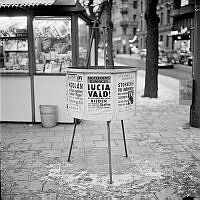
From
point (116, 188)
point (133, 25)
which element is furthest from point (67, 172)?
point (133, 25)

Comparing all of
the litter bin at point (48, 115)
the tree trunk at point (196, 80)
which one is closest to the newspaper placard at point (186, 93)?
the tree trunk at point (196, 80)

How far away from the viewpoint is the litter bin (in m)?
7.72

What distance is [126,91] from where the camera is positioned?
16.0 ft

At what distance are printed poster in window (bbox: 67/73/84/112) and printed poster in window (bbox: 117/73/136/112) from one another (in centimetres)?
55

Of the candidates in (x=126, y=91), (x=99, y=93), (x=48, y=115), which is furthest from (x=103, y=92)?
(x=48, y=115)

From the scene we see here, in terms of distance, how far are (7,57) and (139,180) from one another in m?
4.86

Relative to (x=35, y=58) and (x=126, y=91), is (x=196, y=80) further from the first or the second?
(x=35, y=58)

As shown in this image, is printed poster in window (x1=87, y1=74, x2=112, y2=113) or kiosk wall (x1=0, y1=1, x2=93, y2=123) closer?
printed poster in window (x1=87, y1=74, x2=112, y2=113)

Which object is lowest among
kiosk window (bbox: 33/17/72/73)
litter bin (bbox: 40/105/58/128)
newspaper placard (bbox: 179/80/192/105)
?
litter bin (bbox: 40/105/58/128)

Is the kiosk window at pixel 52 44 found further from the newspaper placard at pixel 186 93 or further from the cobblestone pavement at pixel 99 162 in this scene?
the newspaper placard at pixel 186 93

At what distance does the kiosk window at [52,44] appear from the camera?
308 inches

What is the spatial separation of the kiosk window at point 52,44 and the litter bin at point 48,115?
88 cm

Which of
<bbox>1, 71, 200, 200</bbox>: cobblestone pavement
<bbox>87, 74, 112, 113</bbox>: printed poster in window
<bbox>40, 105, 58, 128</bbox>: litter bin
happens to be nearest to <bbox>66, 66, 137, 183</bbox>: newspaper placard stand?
<bbox>87, 74, 112, 113</bbox>: printed poster in window

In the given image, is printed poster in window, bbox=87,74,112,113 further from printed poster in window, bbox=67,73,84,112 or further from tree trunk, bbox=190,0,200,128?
tree trunk, bbox=190,0,200,128
